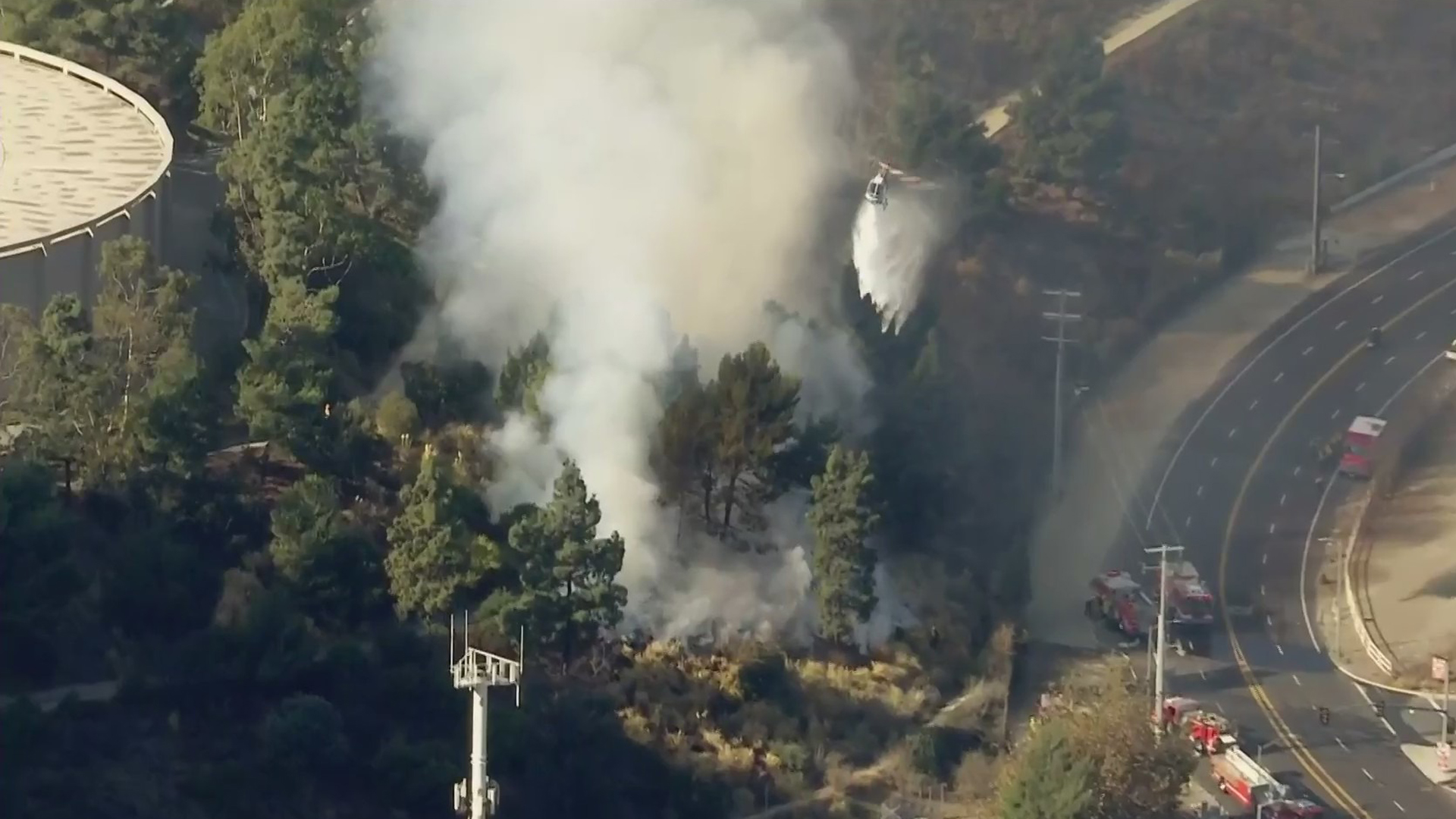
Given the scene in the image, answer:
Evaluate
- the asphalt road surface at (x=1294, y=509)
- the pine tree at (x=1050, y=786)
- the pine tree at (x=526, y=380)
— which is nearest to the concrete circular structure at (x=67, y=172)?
the pine tree at (x=526, y=380)

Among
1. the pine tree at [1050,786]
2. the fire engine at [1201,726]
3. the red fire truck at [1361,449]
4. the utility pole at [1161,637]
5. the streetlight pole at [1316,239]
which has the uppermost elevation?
the streetlight pole at [1316,239]

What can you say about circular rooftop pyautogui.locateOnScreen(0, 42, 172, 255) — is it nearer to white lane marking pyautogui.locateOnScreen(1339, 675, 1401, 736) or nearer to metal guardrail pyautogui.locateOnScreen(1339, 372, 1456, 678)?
white lane marking pyautogui.locateOnScreen(1339, 675, 1401, 736)

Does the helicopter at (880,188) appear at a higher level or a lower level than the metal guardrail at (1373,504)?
higher

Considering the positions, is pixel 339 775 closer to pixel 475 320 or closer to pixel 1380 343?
pixel 475 320

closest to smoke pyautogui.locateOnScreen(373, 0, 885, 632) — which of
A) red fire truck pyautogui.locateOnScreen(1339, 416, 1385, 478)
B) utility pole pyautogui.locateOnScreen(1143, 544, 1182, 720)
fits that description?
utility pole pyautogui.locateOnScreen(1143, 544, 1182, 720)

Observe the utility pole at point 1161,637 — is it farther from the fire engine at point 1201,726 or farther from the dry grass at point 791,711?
the dry grass at point 791,711

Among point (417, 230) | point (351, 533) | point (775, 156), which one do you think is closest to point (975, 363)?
point (775, 156)
